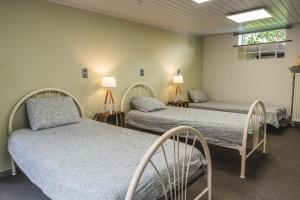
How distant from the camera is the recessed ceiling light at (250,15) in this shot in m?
3.33

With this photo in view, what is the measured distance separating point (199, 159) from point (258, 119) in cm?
148

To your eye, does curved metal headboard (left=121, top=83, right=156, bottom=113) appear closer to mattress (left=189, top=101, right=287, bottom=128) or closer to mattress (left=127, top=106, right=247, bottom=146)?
mattress (left=127, top=106, right=247, bottom=146)

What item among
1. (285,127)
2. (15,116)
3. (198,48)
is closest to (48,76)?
(15,116)

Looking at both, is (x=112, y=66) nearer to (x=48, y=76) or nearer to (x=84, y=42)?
(x=84, y=42)

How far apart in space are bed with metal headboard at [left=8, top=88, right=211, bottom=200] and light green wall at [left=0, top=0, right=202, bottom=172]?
0.31 m

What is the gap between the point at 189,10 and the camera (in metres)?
3.31

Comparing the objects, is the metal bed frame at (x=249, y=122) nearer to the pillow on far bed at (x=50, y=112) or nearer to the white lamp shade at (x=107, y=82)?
the white lamp shade at (x=107, y=82)

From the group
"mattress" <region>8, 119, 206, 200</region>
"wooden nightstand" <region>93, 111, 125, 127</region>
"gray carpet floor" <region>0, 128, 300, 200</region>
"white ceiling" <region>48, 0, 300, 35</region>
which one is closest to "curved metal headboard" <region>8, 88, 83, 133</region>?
"mattress" <region>8, 119, 206, 200</region>

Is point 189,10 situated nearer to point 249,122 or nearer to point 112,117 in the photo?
point 249,122

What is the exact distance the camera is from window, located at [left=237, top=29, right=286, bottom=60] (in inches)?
187

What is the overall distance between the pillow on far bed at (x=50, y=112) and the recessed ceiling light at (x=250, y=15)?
2960mm

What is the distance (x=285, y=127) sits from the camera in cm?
464

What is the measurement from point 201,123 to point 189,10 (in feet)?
5.68

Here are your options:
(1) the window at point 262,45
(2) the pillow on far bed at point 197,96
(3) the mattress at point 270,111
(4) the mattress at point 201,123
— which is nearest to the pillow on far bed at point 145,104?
(4) the mattress at point 201,123
